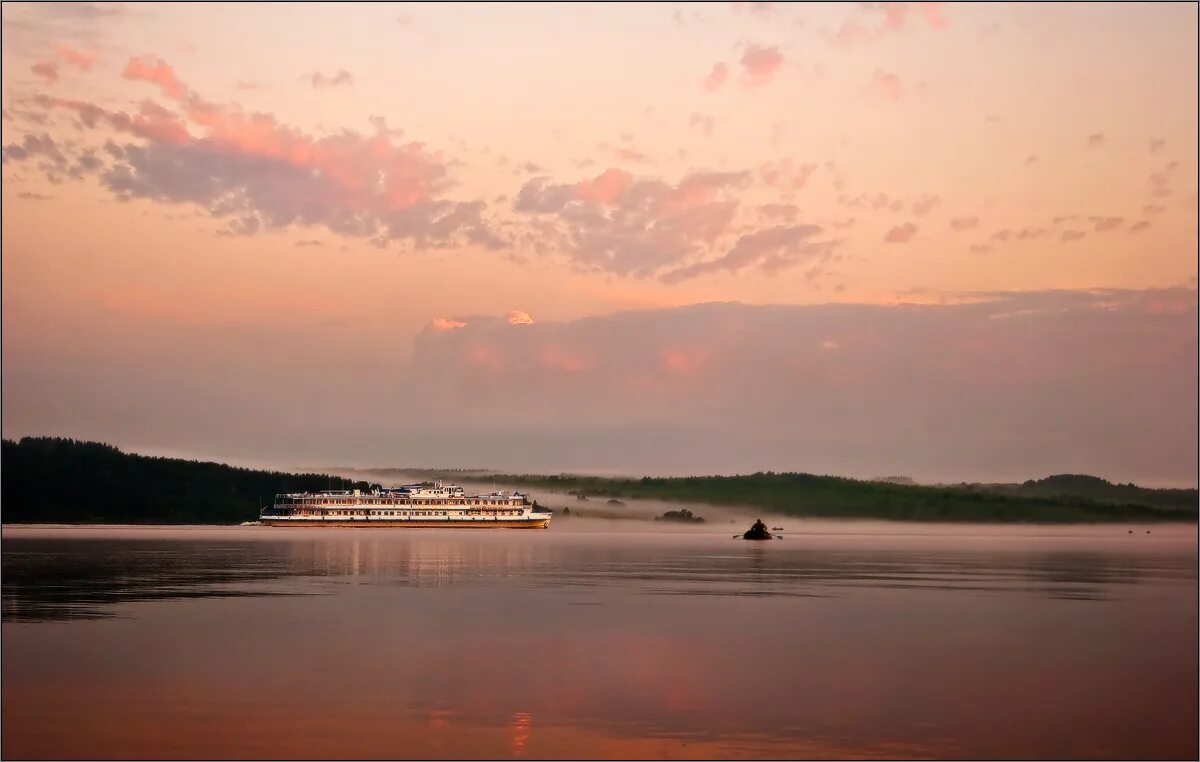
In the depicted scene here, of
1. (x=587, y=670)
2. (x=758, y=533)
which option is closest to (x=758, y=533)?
(x=758, y=533)

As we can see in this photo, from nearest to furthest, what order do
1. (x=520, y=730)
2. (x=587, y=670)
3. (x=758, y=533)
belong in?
1. (x=520, y=730)
2. (x=587, y=670)
3. (x=758, y=533)

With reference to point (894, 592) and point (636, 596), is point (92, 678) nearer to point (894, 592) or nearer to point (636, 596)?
point (636, 596)

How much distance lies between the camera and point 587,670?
35.4 meters

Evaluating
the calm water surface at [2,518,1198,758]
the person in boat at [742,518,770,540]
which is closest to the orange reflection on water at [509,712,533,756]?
the calm water surface at [2,518,1198,758]

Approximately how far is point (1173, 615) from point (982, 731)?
97.5 feet

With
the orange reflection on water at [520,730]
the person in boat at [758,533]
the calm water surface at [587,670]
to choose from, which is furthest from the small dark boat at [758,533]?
the orange reflection on water at [520,730]

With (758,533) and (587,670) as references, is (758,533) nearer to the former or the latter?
(758,533)

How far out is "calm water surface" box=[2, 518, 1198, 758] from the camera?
26.4 meters

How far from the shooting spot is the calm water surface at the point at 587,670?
1039 inches

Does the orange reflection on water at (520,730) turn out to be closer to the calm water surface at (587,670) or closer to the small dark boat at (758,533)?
the calm water surface at (587,670)

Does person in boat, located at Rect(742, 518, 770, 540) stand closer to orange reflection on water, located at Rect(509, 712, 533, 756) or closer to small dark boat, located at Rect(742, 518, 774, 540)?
small dark boat, located at Rect(742, 518, 774, 540)

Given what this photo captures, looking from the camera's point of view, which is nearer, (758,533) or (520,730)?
(520,730)

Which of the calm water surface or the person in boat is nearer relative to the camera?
the calm water surface

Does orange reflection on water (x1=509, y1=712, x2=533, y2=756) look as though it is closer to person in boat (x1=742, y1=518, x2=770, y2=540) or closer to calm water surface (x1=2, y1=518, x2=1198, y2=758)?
calm water surface (x1=2, y1=518, x2=1198, y2=758)
